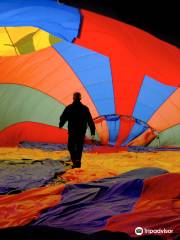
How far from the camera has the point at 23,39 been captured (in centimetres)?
715

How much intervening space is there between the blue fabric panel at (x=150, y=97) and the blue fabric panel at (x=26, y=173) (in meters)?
2.37

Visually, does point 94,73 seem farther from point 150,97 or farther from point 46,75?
point 150,97

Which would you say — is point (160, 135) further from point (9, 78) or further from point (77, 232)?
point (77, 232)

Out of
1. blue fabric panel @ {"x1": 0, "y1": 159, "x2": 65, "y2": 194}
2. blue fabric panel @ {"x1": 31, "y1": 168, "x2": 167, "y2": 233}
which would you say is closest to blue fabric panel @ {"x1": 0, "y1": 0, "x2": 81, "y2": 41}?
blue fabric panel @ {"x1": 0, "y1": 159, "x2": 65, "y2": 194}

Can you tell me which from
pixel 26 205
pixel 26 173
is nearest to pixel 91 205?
pixel 26 205

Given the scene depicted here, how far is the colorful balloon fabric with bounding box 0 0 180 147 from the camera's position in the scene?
22.6ft

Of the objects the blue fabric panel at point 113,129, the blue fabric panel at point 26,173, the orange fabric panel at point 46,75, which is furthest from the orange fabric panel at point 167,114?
the blue fabric panel at point 26,173

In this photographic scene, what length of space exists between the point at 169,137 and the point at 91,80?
1.51m

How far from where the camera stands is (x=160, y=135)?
6.92 m

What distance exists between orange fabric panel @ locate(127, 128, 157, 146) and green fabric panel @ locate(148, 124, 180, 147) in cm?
11

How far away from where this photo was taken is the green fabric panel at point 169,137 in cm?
688

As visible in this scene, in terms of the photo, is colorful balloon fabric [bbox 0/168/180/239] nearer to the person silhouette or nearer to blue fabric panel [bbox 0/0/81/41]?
the person silhouette

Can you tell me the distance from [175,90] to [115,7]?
322cm

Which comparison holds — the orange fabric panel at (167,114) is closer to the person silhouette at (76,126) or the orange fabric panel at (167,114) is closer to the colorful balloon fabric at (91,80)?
the colorful balloon fabric at (91,80)
